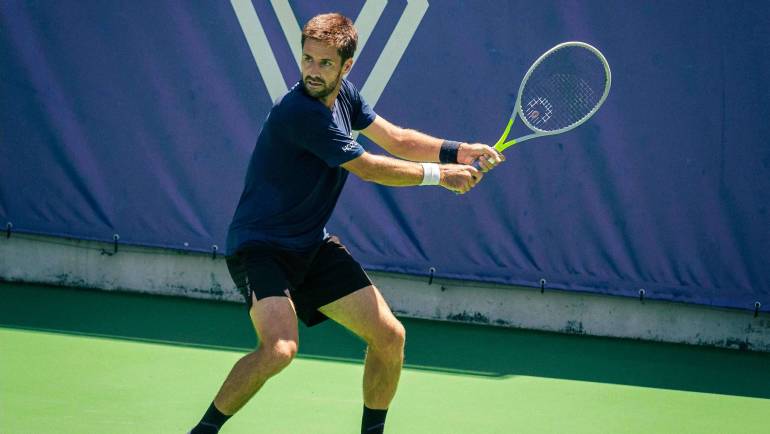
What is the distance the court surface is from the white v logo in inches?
57.3

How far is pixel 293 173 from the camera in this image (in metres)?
3.85

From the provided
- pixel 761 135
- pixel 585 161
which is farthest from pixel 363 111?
pixel 761 135

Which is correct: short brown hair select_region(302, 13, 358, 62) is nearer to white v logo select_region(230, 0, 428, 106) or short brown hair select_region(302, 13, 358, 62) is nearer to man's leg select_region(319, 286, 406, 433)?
man's leg select_region(319, 286, 406, 433)

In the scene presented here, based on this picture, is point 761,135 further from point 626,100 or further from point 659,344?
point 659,344

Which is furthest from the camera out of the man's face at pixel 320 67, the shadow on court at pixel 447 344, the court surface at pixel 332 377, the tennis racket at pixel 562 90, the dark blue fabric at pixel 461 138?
the dark blue fabric at pixel 461 138

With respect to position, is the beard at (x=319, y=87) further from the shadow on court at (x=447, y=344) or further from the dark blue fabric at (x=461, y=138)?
the dark blue fabric at (x=461, y=138)

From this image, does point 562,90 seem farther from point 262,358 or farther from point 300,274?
point 262,358

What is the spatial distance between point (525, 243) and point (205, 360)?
7.11ft

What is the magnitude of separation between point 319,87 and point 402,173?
0.44 metres

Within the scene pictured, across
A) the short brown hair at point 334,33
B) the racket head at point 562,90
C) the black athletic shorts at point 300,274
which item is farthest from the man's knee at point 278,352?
the racket head at point 562,90

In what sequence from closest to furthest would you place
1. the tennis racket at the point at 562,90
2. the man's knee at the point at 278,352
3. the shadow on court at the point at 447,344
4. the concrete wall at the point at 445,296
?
1. the man's knee at the point at 278,352
2. the tennis racket at the point at 562,90
3. the shadow on court at the point at 447,344
4. the concrete wall at the point at 445,296

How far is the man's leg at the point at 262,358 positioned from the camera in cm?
362

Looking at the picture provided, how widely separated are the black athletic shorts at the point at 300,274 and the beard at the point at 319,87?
0.55 m

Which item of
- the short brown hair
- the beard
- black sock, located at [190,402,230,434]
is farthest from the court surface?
the short brown hair
